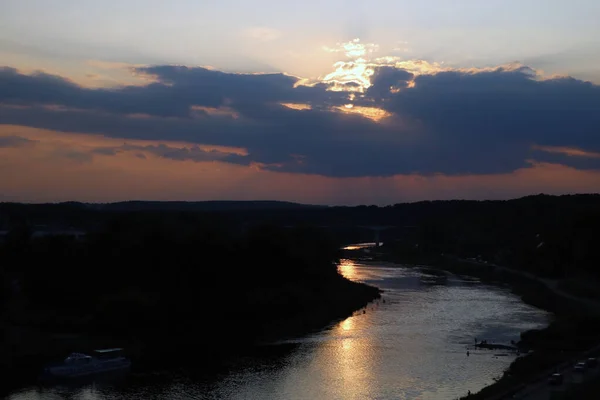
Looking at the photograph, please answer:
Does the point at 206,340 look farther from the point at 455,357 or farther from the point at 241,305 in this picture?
the point at 455,357

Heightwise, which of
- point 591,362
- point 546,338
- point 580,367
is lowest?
point 546,338

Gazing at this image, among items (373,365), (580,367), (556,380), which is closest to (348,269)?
(373,365)

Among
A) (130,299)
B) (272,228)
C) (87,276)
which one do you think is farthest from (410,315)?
(87,276)

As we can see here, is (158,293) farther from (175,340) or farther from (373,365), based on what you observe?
(373,365)

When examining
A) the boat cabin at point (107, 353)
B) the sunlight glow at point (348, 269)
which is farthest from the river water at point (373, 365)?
the sunlight glow at point (348, 269)

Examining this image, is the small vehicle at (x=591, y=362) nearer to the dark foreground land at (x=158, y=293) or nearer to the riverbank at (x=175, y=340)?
the riverbank at (x=175, y=340)

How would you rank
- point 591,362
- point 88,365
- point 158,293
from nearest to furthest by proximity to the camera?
1. point 591,362
2. point 88,365
3. point 158,293

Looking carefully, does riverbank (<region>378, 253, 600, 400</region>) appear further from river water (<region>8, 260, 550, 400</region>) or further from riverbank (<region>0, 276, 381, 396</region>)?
riverbank (<region>0, 276, 381, 396</region>)
